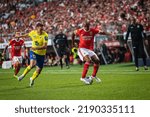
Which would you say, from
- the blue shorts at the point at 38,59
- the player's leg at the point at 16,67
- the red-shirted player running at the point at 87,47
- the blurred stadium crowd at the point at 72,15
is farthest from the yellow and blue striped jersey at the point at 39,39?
the blurred stadium crowd at the point at 72,15

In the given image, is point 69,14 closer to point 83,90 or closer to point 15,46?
point 15,46

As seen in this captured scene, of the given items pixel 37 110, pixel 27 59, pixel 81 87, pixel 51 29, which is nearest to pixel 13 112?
pixel 37 110

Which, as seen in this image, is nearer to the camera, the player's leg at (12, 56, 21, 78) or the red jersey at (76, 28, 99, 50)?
the red jersey at (76, 28, 99, 50)

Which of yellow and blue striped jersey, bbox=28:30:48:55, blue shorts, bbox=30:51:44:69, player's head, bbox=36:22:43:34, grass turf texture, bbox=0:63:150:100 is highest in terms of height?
player's head, bbox=36:22:43:34

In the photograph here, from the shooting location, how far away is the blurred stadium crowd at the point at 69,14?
28311 mm

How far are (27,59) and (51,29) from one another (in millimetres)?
3196

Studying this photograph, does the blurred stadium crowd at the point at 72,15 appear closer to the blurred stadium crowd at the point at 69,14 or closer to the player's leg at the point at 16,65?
the blurred stadium crowd at the point at 69,14

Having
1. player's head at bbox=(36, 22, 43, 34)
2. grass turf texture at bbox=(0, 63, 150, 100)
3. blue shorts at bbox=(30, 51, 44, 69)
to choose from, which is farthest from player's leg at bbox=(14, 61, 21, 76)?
player's head at bbox=(36, 22, 43, 34)

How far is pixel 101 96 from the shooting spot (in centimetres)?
1223

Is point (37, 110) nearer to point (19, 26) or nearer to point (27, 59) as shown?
point (27, 59)

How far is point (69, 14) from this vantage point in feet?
111

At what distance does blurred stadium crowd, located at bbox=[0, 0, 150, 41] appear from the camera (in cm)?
2831

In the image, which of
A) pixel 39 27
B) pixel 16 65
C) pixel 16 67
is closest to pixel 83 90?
pixel 39 27

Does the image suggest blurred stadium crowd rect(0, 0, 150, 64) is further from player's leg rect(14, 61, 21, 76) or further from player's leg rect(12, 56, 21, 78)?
player's leg rect(14, 61, 21, 76)
